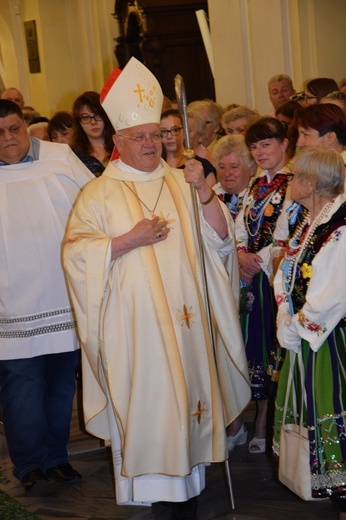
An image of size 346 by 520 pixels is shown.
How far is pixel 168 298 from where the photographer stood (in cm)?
446

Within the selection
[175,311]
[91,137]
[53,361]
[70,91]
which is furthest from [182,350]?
[70,91]

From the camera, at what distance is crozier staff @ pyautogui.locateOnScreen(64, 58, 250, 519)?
438 cm

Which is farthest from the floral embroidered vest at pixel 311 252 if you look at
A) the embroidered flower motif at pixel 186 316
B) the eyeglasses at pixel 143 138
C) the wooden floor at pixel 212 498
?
the wooden floor at pixel 212 498

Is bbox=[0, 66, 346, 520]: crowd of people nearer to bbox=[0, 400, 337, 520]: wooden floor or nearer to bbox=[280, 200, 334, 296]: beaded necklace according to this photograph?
bbox=[280, 200, 334, 296]: beaded necklace

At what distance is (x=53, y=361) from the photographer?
536cm

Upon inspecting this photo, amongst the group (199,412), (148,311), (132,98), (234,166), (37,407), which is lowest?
(37,407)

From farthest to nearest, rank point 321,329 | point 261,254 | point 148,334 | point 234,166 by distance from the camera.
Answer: point 234,166, point 261,254, point 148,334, point 321,329

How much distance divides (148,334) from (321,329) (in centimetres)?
86

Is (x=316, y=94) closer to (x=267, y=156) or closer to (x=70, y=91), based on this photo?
(x=267, y=156)

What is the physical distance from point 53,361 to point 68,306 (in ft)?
1.21

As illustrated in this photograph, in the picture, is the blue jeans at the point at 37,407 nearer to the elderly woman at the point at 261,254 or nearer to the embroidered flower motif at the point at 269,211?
the elderly woman at the point at 261,254

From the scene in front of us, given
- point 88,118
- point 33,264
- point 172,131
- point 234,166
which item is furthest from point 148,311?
point 88,118

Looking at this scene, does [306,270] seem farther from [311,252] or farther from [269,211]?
[269,211]

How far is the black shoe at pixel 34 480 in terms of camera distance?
204 inches
